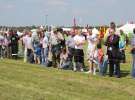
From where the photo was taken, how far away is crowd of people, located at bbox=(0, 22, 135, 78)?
17625 mm

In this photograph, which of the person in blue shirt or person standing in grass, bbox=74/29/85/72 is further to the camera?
the person in blue shirt

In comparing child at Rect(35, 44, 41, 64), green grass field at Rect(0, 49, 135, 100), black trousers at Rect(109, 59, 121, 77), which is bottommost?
green grass field at Rect(0, 49, 135, 100)

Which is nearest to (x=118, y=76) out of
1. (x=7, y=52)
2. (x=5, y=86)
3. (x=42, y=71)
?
(x=42, y=71)

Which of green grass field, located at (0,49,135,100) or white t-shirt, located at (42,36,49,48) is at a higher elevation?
white t-shirt, located at (42,36,49,48)

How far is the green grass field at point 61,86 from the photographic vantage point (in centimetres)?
1352

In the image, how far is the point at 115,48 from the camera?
17.5 metres

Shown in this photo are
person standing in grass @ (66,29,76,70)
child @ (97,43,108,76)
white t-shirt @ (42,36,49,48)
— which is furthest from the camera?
white t-shirt @ (42,36,49,48)

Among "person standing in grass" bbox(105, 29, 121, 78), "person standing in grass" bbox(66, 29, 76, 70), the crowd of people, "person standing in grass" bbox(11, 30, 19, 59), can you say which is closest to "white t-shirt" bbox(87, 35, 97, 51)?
the crowd of people

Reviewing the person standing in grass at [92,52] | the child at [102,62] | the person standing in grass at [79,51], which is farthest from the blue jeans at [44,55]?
the child at [102,62]

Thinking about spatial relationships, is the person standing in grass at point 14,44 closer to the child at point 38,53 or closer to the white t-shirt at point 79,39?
the child at point 38,53

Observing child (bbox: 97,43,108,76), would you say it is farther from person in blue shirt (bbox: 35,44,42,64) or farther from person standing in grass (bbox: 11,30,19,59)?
person standing in grass (bbox: 11,30,19,59)

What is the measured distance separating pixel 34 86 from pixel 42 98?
204 centimetres

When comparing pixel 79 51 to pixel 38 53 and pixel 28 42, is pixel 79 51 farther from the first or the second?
pixel 28 42

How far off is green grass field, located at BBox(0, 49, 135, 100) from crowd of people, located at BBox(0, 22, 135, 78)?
0.76 m
